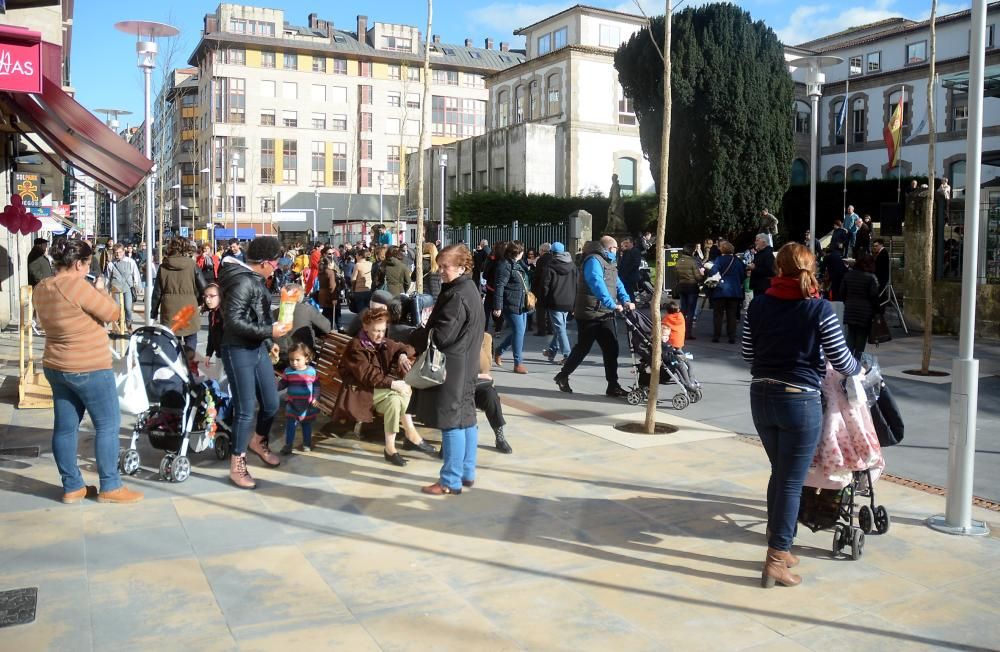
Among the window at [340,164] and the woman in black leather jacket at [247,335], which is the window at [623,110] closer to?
the window at [340,164]

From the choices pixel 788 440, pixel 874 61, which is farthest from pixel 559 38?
pixel 788 440

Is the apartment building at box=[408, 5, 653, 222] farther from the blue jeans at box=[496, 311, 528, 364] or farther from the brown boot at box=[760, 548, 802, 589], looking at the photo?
the brown boot at box=[760, 548, 802, 589]

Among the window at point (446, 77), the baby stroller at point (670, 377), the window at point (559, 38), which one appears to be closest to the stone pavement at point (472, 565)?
the baby stroller at point (670, 377)

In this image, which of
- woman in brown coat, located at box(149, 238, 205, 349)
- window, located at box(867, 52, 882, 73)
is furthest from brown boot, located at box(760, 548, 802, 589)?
window, located at box(867, 52, 882, 73)

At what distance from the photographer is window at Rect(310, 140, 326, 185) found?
76.6 metres

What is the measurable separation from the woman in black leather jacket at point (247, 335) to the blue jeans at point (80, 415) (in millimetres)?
774

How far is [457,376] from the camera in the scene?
6.28m

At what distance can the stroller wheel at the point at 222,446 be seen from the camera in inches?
289

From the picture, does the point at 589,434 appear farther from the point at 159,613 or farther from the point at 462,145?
the point at 462,145

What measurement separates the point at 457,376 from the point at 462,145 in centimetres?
4969

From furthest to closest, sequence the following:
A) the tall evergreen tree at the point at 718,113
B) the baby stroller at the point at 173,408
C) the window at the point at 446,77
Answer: the window at the point at 446,77, the tall evergreen tree at the point at 718,113, the baby stroller at the point at 173,408

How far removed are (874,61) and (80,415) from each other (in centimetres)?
5270

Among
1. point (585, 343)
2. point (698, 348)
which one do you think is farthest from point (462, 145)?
point (585, 343)

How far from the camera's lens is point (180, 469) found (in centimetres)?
670
